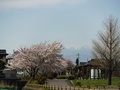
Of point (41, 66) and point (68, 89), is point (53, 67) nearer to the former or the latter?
point (41, 66)

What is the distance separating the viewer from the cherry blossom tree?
199 ft

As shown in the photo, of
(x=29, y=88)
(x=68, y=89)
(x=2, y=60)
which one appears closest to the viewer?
(x=68, y=89)

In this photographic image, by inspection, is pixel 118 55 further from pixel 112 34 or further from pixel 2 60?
pixel 2 60

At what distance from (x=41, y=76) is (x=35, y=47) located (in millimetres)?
8889

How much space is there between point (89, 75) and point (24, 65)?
23430 mm

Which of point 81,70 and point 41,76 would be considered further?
point 81,70

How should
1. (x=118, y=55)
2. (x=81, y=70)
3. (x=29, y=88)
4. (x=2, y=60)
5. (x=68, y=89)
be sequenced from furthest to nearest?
1. (x=81, y=70)
2. (x=2, y=60)
3. (x=118, y=55)
4. (x=29, y=88)
5. (x=68, y=89)

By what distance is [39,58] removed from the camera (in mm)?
61062

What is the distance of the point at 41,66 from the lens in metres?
60.4

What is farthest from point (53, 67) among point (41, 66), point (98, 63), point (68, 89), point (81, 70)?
point (81, 70)

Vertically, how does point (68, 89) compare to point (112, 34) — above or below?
below

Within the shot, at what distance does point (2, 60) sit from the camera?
78.8 meters

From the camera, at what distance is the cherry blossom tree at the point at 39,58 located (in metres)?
60.6

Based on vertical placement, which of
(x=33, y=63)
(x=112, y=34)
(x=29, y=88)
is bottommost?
(x=29, y=88)
